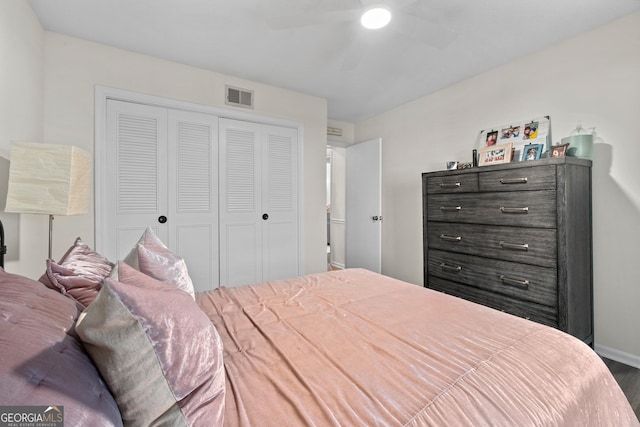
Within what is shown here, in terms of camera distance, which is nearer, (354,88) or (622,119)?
(622,119)

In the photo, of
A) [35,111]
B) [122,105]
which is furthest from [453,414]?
[122,105]

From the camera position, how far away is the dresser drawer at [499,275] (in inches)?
78.8

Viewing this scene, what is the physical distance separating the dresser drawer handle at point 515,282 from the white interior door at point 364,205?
181cm

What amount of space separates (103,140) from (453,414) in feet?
10.1

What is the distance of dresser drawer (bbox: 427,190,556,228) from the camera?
6.57ft

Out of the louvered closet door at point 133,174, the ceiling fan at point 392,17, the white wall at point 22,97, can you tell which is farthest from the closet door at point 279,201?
the white wall at point 22,97

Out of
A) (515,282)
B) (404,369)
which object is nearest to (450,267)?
(515,282)

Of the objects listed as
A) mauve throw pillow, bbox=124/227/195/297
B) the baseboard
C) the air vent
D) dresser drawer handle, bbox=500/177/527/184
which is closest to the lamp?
mauve throw pillow, bbox=124/227/195/297

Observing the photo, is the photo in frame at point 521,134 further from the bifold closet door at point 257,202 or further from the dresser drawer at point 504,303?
the bifold closet door at point 257,202

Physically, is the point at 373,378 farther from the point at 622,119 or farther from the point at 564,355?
the point at 622,119

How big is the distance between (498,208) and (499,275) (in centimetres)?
54

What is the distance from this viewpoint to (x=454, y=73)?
292 cm

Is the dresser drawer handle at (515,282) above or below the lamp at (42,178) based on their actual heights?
below
